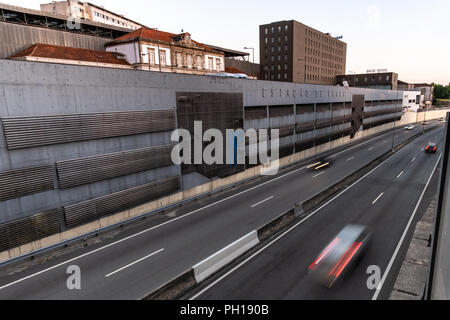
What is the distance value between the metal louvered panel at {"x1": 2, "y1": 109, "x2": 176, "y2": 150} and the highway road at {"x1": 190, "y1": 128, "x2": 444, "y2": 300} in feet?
47.0

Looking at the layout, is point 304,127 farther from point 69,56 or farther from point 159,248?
point 69,56

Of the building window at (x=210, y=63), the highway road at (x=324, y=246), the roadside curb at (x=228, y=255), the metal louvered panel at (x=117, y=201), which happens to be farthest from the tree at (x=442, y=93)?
the metal louvered panel at (x=117, y=201)

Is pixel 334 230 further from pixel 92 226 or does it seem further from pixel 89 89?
pixel 89 89

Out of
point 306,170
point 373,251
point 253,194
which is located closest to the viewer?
point 373,251

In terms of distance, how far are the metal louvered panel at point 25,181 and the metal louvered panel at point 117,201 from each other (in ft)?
8.03

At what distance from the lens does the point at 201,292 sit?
44.7 feet

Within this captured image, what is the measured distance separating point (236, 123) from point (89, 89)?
60.1ft

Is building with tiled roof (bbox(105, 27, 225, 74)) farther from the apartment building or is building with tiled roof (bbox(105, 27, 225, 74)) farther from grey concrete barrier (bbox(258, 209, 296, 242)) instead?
the apartment building

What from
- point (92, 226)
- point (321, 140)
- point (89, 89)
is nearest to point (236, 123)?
point (89, 89)

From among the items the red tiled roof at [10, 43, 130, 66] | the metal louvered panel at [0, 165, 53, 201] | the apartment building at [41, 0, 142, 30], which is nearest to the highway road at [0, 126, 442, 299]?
the metal louvered panel at [0, 165, 53, 201]

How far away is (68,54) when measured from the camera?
37.2 m

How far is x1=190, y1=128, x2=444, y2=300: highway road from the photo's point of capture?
13438 millimetres

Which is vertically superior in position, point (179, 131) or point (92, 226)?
point (179, 131)

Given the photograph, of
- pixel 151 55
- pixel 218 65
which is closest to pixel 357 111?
pixel 218 65
